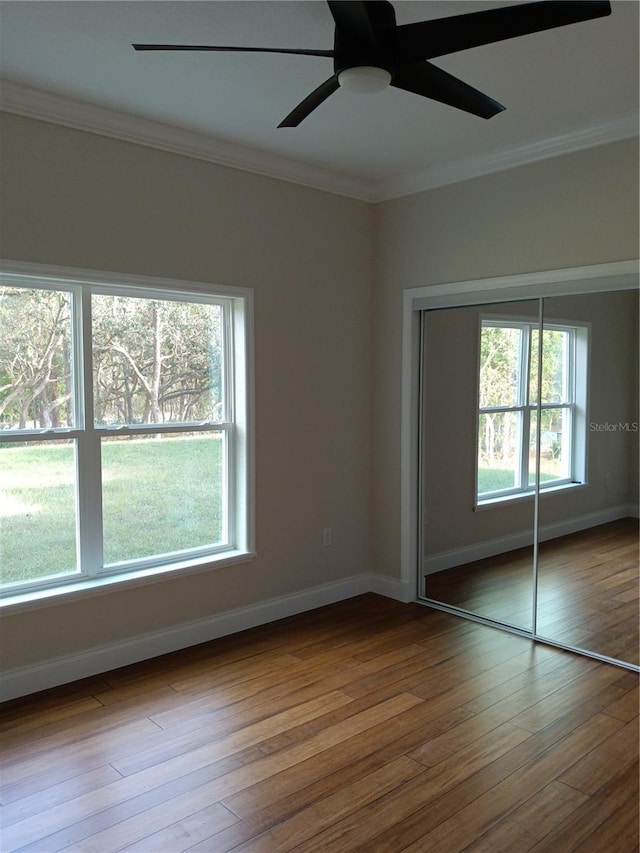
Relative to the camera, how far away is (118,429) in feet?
11.6

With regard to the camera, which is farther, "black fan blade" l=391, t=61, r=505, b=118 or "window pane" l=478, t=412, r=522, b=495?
"window pane" l=478, t=412, r=522, b=495

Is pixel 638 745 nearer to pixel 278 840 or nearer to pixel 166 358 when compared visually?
pixel 278 840

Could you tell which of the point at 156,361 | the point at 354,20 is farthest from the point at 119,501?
the point at 354,20

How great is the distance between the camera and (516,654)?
3.68m

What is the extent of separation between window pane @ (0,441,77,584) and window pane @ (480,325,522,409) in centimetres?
241

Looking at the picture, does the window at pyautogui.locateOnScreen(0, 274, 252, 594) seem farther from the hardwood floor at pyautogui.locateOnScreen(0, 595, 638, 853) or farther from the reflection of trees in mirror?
the reflection of trees in mirror

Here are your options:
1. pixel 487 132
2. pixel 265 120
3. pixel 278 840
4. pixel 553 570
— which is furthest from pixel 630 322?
pixel 278 840

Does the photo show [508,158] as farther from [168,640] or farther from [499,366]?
[168,640]

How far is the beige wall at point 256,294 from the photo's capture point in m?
3.19

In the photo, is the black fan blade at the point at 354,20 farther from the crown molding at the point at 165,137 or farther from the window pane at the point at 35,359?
the window pane at the point at 35,359

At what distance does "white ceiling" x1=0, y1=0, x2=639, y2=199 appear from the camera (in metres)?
2.41

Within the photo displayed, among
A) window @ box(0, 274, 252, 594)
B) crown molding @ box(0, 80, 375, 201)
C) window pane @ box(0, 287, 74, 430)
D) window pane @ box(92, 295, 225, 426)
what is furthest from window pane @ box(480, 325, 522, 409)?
window pane @ box(0, 287, 74, 430)

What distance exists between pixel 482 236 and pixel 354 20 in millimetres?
2310

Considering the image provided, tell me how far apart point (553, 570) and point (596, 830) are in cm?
178
